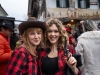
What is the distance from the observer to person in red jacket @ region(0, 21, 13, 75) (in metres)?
3.70

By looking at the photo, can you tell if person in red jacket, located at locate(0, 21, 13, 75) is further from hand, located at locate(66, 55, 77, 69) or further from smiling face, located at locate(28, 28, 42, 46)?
hand, located at locate(66, 55, 77, 69)

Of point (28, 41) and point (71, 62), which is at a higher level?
point (28, 41)

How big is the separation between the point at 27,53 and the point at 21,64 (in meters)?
0.18

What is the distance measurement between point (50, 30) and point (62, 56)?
44 centimetres

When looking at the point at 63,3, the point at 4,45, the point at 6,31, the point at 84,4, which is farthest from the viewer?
the point at 84,4

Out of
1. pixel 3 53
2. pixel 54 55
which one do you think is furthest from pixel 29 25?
pixel 3 53

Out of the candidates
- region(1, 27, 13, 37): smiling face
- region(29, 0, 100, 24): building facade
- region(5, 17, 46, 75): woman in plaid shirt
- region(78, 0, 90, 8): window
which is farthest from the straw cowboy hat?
region(78, 0, 90, 8): window

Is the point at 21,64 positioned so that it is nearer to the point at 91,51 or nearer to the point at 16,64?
the point at 16,64

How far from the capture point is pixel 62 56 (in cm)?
301

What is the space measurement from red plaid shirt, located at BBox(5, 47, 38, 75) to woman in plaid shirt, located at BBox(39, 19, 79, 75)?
299mm

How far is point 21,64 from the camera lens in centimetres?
258

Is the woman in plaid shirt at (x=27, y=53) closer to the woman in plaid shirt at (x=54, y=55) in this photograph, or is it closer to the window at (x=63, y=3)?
the woman in plaid shirt at (x=54, y=55)

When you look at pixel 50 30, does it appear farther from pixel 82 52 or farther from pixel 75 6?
pixel 75 6

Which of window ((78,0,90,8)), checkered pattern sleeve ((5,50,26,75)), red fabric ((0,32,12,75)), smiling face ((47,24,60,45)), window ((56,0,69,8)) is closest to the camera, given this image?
checkered pattern sleeve ((5,50,26,75))
